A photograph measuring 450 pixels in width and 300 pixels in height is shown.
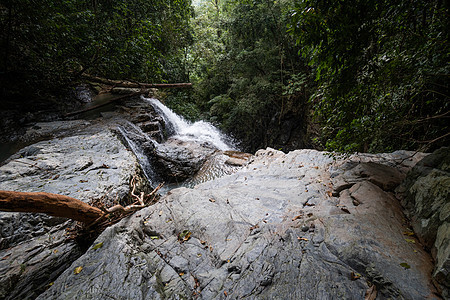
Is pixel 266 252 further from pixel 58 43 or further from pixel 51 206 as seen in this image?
pixel 58 43

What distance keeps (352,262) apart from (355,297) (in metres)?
0.32

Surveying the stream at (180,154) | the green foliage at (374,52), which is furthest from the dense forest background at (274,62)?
the stream at (180,154)

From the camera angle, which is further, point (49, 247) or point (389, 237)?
point (49, 247)

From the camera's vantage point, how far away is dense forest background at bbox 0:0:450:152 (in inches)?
92.0

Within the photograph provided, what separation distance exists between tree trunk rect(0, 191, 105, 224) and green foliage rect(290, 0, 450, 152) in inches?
159

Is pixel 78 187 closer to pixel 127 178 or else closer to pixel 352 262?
pixel 127 178

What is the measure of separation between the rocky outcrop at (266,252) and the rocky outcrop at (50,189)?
61 centimetres

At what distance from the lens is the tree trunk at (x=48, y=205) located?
1934 mm

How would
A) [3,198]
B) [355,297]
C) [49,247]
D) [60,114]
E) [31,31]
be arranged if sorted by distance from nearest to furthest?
[355,297] < [3,198] < [49,247] < [31,31] < [60,114]

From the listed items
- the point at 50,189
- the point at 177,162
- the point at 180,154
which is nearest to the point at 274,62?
the point at 180,154

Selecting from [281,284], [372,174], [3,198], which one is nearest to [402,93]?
[372,174]

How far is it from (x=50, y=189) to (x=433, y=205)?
5.97 meters

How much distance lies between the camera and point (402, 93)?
112 inches

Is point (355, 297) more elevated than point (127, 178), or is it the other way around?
point (127, 178)
